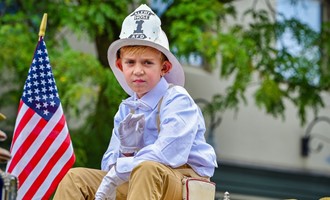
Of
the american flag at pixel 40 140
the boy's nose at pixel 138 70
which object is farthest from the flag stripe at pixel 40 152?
the boy's nose at pixel 138 70

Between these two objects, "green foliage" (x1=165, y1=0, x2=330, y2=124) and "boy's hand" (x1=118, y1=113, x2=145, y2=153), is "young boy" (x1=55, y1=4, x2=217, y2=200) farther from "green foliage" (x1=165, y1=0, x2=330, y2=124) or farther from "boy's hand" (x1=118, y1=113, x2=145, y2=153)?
"green foliage" (x1=165, y1=0, x2=330, y2=124)

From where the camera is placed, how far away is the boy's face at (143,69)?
20.3 ft

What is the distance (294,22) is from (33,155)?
8584 millimetres

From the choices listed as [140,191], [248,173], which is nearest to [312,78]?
[248,173]

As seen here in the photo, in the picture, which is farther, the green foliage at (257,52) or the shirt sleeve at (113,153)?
the green foliage at (257,52)

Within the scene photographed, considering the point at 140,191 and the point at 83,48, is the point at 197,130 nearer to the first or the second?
the point at 140,191

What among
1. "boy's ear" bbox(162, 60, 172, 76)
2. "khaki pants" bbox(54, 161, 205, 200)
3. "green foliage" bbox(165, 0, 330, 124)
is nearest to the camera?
"khaki pants" bbox(54, 161, 205, 200)

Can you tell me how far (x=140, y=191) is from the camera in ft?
18.4

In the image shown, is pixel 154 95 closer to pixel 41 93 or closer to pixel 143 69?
pixel 143 69

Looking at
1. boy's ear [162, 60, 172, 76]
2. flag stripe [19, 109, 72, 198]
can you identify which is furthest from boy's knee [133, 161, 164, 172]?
flag stripe [19, 109, 72, 198]

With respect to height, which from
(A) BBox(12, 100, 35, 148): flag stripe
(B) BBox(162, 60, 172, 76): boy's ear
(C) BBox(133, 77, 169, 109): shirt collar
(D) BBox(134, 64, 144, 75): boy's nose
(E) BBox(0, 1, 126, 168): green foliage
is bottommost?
(A) BBox(12, 100, 35, 148): flag stripe

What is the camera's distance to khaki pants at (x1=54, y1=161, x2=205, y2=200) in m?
5.64

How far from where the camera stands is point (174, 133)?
5.95 metres

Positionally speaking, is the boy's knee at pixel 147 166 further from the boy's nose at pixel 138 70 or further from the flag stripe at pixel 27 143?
the flag stripe at pixel 27 143
